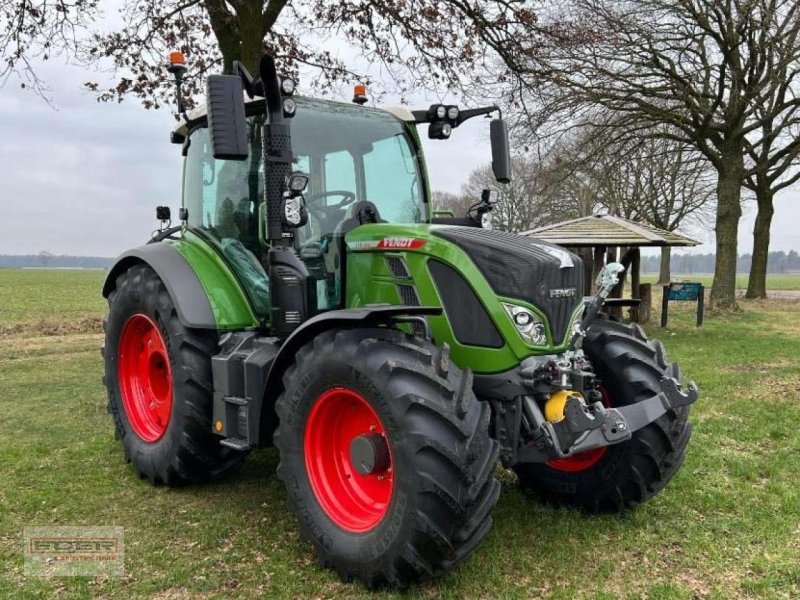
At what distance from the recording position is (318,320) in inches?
128

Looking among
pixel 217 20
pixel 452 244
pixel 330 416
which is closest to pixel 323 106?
pixel 452 244

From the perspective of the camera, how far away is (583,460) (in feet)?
13.2

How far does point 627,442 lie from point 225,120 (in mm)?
2703

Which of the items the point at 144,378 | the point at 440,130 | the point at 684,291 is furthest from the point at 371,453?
the point at 684,291

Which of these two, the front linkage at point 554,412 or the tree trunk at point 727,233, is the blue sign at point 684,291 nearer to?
the tree trunk at point 727,233

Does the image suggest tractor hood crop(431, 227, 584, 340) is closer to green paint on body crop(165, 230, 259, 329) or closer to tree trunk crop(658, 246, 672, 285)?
green paint on body crop(165, 230, 259, 329)

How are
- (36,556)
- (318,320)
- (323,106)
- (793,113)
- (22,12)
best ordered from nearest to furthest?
(318,320)
(36,556)
(323,106)
(22,12)
(793,113)

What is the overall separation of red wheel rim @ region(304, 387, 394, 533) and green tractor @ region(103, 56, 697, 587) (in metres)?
0.01

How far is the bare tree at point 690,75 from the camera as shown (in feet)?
46.7

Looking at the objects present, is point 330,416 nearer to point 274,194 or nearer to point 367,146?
point 274,194

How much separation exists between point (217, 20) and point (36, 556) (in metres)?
7.63

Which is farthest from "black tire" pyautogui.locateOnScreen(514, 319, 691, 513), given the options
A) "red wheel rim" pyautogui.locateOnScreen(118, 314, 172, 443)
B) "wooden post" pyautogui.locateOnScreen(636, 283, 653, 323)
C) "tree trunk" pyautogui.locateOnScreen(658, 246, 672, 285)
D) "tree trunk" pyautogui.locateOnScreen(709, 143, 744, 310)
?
"tree trunk" pyautogui.locateOnScreen(658, 246, 672, 285)

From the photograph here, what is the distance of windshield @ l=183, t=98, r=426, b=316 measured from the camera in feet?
13.1

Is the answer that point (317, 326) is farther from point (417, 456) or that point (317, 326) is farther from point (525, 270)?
point (525, 270)
